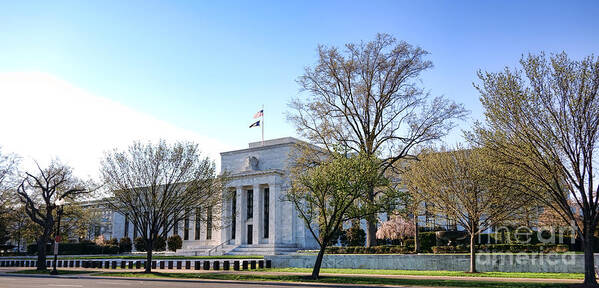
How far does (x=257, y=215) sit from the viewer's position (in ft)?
203

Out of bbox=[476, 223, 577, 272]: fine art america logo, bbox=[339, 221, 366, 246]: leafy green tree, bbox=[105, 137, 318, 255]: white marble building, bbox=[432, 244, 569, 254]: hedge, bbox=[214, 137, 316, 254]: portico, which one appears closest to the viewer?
bbox=[476, 223, 577, 272]: fine art america logo

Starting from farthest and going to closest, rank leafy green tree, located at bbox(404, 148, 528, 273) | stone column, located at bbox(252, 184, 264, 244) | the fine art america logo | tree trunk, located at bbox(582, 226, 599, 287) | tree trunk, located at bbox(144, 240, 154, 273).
Result: stone column, located at bbox(252, 184, 264, 244) → tree trunk, located at bbox(144, 240, 154, 273) → leafy green tree, located at bbox(404, 148, 528, 273) → the fine art america logo → tree trunk, located at bbox(582, 226, 599, 287)

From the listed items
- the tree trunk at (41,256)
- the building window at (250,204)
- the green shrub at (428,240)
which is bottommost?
the tree trunk at (41,256)

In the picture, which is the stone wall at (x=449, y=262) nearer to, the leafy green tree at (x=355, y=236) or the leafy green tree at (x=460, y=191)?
the leafy green tree at (x=460, y=191)

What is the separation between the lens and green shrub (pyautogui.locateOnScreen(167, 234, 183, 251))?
64562mm

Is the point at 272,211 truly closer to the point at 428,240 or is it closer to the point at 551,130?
the point at 428,240

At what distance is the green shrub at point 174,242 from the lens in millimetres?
64562

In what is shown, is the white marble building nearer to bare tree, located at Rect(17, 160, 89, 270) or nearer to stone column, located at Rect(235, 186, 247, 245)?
stone column, located at Rect(235, 186, 247, 245)

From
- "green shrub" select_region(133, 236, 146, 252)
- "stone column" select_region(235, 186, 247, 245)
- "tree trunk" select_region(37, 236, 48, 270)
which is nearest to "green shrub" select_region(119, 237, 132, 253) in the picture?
"green shrub" select_region(133, 236, 146, 252)

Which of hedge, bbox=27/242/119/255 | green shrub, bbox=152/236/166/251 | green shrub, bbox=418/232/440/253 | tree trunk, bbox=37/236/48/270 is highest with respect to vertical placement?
green shrub, bbox=418/232/440/253

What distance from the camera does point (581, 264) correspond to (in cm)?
2586

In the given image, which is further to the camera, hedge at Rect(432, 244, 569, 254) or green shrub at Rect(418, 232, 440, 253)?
green shrub at Rect(418, 232, 440, 253)

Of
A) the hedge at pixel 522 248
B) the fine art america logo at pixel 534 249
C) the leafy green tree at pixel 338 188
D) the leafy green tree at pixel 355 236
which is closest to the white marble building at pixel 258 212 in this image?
the leafy green tree at pixel 355 236

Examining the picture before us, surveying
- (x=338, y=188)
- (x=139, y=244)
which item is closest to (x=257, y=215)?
(x=139, y=244)
